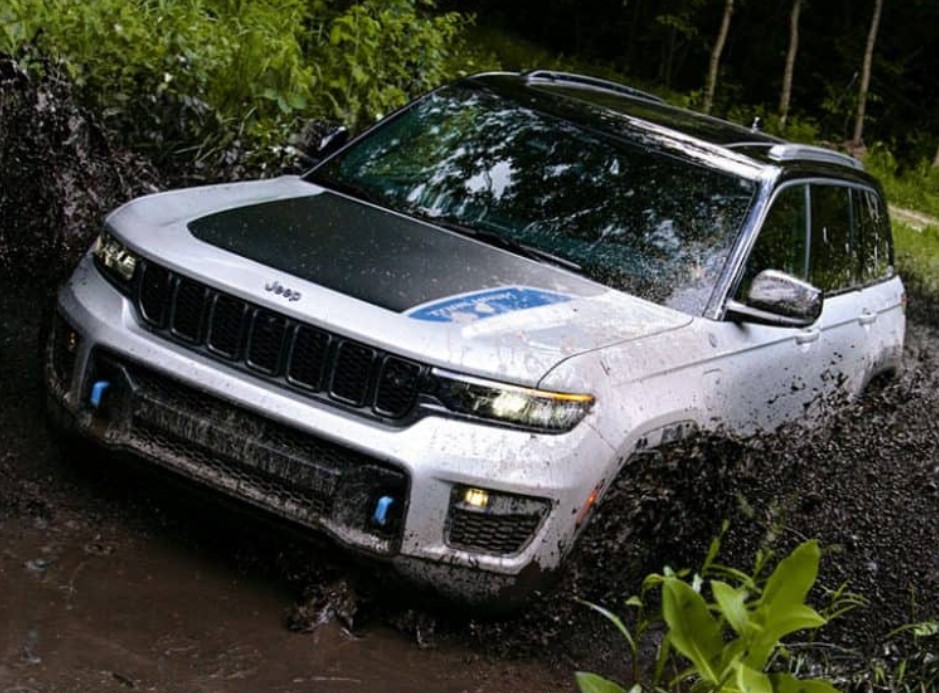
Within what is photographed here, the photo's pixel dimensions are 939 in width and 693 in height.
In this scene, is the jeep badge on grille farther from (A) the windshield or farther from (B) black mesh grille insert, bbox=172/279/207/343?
(A) the windshield

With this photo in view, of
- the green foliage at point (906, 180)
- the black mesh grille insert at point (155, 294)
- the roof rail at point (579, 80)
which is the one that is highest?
the roof rail at point (579, 80)

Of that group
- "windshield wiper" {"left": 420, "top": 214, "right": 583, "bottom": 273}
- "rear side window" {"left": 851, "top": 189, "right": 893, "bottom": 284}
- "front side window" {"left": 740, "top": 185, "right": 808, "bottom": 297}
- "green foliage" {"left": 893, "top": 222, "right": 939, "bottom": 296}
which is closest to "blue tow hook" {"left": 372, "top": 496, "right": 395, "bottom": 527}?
"windshield wiper" {"left": 420, "top": 214, "right": 583, "bottom": 273}

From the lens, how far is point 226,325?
4.30m

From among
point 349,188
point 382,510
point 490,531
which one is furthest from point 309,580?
point 349,188

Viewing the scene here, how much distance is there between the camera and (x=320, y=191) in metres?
5.40

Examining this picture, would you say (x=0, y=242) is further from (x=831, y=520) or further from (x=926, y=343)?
(x=926, y=343)

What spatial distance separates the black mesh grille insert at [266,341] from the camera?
4.23 metres

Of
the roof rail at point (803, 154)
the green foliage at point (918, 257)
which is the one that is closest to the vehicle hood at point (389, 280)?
the roof rail at point (803, 154)

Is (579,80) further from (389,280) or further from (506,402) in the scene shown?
(506,402)

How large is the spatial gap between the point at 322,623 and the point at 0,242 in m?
3.40

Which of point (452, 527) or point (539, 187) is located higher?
point (539, 187)

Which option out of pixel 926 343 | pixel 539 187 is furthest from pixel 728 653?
pixel 926 343

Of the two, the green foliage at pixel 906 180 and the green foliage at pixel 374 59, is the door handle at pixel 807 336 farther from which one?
the green foliage at pixel 906 180

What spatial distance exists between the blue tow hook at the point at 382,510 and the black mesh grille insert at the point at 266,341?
51 cm
